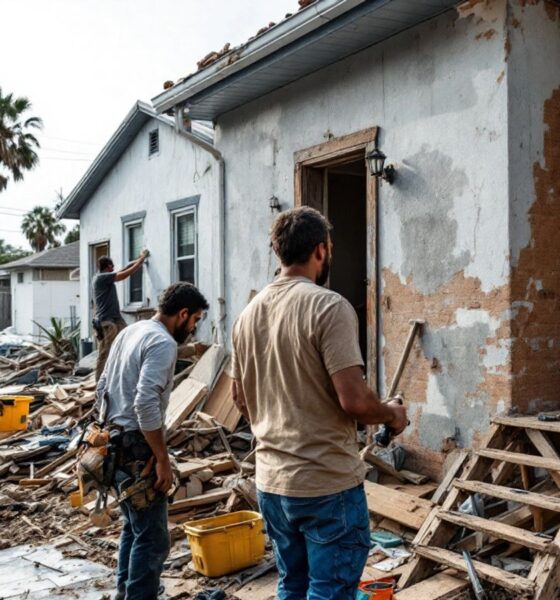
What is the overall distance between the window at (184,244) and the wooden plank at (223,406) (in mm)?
2399

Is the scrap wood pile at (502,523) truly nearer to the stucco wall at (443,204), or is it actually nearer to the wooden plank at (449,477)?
the wooden plank at (449,477)

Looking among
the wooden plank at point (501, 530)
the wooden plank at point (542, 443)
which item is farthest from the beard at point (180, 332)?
the wooden plank at point (542, 443)

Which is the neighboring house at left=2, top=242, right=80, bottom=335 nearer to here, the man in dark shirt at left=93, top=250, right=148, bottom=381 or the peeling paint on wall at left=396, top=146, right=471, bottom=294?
the man in dark shirt at left=93, top=250, right=148, bottom=381

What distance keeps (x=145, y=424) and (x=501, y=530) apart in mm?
2547

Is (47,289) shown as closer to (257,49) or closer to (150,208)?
(150,208)

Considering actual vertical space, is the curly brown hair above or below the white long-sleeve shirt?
above

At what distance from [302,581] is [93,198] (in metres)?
13.5

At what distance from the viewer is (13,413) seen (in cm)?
1056

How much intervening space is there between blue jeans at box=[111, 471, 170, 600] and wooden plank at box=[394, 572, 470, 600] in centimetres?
156

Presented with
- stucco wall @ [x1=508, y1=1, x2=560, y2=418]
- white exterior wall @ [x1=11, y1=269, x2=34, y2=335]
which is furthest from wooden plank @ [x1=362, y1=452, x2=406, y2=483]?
white exterior wall @ [x1=11, y1=269, x2=34, y2=335]

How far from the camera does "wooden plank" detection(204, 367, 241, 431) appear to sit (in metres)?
8.83

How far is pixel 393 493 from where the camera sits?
6031 mm

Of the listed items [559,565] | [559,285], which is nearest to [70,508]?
[559,565]

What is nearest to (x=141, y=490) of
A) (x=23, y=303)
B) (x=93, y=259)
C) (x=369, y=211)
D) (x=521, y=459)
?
(x=521, y=459)
